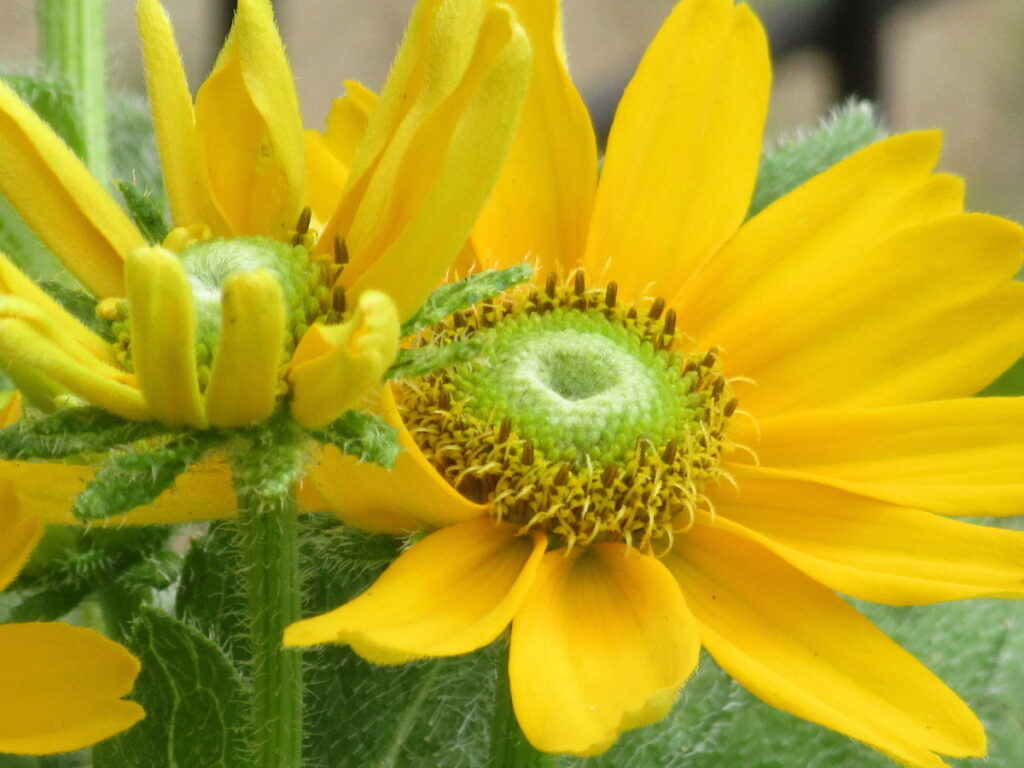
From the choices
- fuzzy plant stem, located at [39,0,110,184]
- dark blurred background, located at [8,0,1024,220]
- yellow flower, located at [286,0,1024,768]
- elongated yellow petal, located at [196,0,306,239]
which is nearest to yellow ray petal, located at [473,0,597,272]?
yellow flower, located at [286,0,1024,768]

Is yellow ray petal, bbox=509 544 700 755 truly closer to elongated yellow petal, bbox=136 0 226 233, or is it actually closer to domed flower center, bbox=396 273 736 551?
domed flower center, bbox=396 273 736 551

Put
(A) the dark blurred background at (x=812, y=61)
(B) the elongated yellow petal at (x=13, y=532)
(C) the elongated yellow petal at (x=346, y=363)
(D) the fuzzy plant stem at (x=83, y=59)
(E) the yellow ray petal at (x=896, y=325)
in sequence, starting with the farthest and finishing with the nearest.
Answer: (A) the dark blurred background at (x=812, y=61) < (D) the fuzzy plant stem at (x=83, y=59) < (E) the yellow ray petal at (x=896, y=325) < (B) the elongated yellow petal at (x=13, y=532) < (C) the elongated yellow petal at (x=346, y=363)

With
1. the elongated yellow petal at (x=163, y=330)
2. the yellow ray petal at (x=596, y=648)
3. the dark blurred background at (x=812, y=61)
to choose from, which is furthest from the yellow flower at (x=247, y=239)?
the dark blurred background at (x=812, y=61)

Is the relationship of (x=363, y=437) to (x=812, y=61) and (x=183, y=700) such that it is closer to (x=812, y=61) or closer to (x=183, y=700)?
(x=183, y=700)

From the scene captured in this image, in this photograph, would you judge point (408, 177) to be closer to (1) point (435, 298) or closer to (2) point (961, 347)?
(1) point (435, 298)

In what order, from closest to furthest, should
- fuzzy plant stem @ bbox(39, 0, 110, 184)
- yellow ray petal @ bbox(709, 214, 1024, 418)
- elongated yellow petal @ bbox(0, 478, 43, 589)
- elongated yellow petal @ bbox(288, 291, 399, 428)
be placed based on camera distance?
1. elongated yellow petal @ bbox(288, 291, 399, 428)
2. elongated yellow petal @ bbox(0, 478, 43, 589)
3. yellow ray petal @ bbox(709, 214, 1024, 418)
4. fuzzy plant stem @ bbox(39, 0, 110, 184)

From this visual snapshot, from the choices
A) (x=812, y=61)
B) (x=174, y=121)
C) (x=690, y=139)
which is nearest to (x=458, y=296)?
(x=174, y=121)

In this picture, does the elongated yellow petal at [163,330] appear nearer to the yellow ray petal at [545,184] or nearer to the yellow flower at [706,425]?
the yellow flower at [706,425]

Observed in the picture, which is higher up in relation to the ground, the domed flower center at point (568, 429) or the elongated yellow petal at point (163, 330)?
the elongated yellow petal at point (163, 330)
